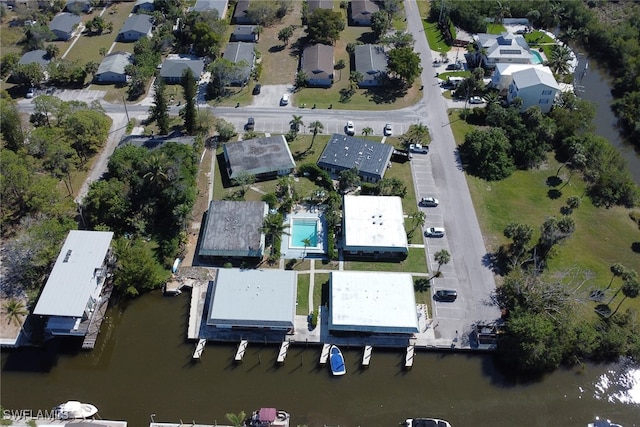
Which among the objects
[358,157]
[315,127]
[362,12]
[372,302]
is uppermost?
[362,12]

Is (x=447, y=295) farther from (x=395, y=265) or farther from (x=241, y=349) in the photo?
(x=241, y=349)

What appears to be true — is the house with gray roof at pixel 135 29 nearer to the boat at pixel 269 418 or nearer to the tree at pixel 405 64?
the tree at pixel 405 64

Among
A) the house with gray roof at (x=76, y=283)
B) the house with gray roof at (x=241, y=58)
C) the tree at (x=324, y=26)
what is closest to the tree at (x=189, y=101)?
the house with gray roof at (x=241, y=58)

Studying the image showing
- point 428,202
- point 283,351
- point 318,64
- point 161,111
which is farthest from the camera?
point 318,64

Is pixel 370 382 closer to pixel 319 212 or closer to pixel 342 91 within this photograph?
pixel 319 212

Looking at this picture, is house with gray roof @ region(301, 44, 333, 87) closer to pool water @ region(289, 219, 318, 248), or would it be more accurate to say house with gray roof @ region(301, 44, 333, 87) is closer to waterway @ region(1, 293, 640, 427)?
pool water @ region(289, 219, 318, 248)

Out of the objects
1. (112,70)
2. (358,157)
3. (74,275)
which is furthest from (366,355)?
(112,70)

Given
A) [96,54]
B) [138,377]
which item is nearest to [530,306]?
[138,377]
